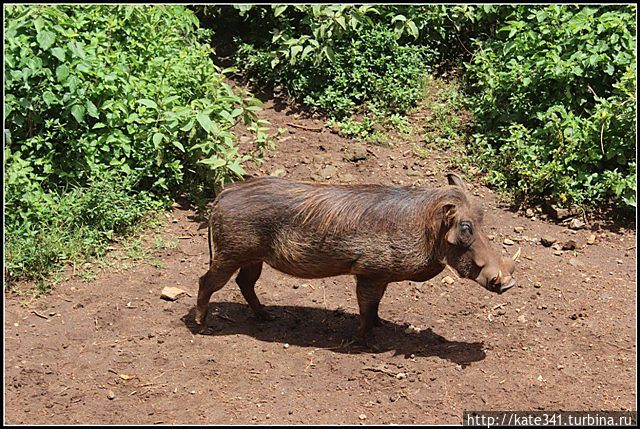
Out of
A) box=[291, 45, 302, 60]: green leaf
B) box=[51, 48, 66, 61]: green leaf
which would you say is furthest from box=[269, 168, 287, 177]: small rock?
box=[51, 48, 66, 61]: green leaf

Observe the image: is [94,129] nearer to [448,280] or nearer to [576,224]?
[448,280]

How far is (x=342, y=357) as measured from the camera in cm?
561

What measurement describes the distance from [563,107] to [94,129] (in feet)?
12.9

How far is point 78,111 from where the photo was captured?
6676mm

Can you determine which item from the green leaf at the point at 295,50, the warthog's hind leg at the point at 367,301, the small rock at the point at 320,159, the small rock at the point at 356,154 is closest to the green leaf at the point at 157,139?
the small rock at the point at 320,159

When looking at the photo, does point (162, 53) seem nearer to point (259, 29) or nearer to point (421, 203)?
point (259, 29)

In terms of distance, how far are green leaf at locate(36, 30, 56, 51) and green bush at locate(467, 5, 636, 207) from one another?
3778 millimetres

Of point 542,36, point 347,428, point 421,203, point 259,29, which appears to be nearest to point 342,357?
point 347,428

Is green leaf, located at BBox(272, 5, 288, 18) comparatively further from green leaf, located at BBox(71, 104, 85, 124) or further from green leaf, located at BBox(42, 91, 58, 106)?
green leaf, located at BBox(42, 91, 58, 106)

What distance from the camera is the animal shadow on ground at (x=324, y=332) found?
5680mm

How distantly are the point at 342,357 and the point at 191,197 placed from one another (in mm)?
2409

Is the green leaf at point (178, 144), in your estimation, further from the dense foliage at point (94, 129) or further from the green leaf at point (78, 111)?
the green leaf at point (78, 111)

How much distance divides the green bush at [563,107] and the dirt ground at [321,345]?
45cm

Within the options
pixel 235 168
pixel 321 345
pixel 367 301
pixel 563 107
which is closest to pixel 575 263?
pixel 563 107
